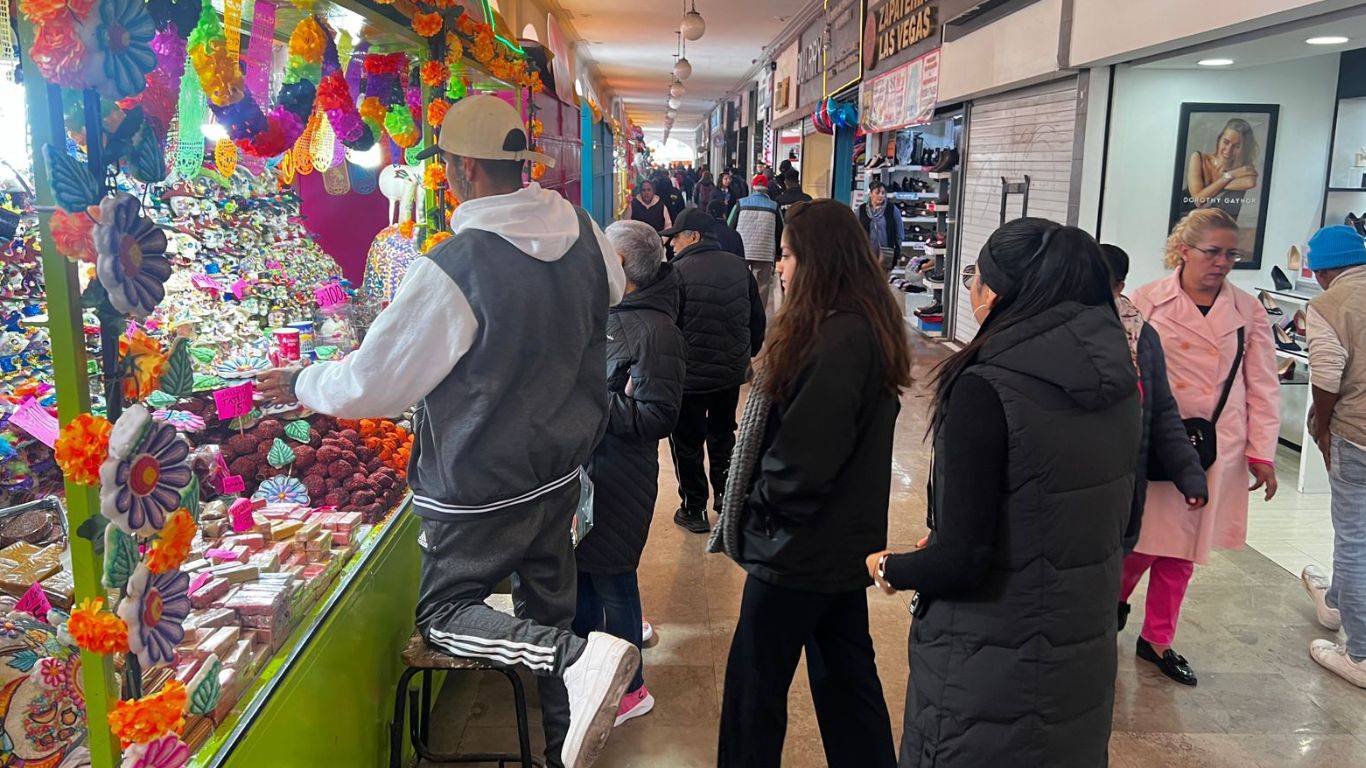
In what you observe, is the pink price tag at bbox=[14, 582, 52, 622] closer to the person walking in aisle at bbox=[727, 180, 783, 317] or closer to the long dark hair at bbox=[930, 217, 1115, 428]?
the long dark hair at bbox=[930, 217, 1115, 428]

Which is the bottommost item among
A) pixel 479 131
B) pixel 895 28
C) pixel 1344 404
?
pixel 1344 404

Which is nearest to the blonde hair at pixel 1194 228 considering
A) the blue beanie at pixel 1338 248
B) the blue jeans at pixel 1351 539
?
the blue beanie at pixel 1338 248

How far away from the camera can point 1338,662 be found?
3.27 meters

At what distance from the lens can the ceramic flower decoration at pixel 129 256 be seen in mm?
1312

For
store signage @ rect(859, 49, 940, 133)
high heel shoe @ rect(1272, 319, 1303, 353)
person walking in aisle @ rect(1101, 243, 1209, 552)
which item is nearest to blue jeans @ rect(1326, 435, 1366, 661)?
person walking in aisle @ rect(1101, 243, 1209, 552)

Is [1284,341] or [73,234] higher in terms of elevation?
Answer: [73,234]

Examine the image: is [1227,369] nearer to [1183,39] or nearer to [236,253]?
[1183,39]

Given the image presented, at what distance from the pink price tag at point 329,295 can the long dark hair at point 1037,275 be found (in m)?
2.47

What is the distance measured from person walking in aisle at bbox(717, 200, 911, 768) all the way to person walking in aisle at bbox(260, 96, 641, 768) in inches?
15.8

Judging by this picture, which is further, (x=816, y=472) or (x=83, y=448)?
(x=816, y=472)

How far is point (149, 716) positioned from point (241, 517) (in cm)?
95

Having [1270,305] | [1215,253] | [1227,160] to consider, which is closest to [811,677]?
[1215,253]

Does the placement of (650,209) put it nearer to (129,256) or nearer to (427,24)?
(427,24)

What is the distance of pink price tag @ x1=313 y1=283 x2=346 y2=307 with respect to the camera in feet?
11.3
